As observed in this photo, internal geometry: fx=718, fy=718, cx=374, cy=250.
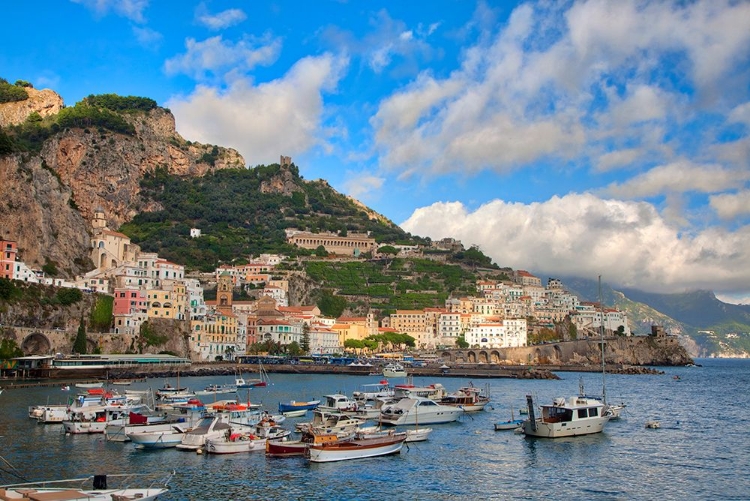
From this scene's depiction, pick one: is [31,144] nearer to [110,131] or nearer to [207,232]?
[110,131]

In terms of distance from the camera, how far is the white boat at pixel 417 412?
41.3 m

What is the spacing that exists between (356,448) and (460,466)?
174 inches

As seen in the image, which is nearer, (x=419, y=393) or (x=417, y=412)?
(x=417, y=412)

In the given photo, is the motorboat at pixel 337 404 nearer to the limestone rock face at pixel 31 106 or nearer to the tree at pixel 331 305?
the tree at pixel 331 305

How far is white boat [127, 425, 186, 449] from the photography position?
32312mm

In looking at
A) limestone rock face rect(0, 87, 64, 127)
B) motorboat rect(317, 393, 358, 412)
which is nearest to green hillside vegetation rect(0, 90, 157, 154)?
limestone rock face rect(0, 87, 64, 127)

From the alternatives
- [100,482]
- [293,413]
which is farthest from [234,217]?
[100,482]

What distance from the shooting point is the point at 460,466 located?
97.6 ft

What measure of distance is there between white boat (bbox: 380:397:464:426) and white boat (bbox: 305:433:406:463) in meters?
8.61

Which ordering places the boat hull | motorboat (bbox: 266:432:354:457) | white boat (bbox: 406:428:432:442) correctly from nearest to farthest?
1. motorboat (bbox: 266:432:354:457)
2. white boat (bbox: 406:428:432:442)
3. the boat hull

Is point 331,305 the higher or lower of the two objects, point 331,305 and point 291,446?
the higher

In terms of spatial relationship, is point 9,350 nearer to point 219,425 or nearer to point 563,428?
point 219,425

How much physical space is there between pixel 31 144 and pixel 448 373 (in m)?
91.5

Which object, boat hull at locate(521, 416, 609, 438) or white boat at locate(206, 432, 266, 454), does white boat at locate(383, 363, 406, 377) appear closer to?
boat hull at locate(521, 416, 609, 438)
